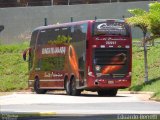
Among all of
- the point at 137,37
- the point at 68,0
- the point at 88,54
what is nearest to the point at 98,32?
the point at 88,54

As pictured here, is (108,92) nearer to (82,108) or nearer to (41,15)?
(82,108)

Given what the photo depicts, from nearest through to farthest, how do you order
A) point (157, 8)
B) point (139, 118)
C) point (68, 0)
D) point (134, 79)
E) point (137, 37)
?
point (139, 118) < point (157, 8) < point (134, 79) < point (137, 37) < point (68, 0)

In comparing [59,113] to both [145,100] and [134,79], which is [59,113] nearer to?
[145,100]

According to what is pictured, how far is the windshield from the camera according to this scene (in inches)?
1358

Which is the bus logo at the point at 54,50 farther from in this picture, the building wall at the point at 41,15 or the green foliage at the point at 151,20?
the building wall at the point at 41,15

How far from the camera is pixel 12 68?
152ft

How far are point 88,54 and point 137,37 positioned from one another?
16449 mm

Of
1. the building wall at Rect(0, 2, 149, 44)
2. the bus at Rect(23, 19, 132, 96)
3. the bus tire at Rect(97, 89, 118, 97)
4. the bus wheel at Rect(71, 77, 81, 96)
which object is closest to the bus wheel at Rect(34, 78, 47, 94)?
the bus at Rect(23, 19, 132, 96)

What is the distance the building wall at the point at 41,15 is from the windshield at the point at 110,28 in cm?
1654

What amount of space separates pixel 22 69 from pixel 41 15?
832cm

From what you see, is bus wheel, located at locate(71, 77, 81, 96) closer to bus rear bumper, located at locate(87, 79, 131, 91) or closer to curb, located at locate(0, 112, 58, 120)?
bus rear bumper, located at locate(87, 79, 131, 91)

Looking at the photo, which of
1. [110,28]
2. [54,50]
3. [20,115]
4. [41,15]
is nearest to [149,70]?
[54,50]

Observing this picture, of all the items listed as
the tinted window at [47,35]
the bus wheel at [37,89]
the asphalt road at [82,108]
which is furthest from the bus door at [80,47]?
the bus wheel at [37,89]

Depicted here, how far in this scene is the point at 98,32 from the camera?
34562 mm
